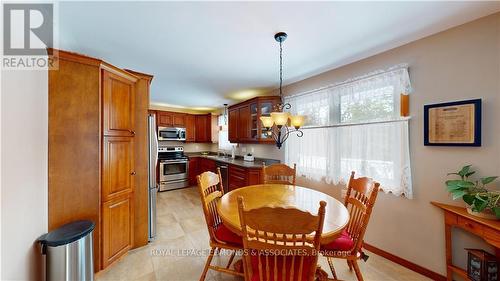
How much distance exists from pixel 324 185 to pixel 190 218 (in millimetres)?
2322

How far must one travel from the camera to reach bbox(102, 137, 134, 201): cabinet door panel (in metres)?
1.84

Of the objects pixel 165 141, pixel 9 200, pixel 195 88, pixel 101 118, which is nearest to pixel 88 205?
pixel 9 200

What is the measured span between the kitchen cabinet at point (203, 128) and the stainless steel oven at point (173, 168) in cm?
77

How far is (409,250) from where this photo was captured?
77.0 inches

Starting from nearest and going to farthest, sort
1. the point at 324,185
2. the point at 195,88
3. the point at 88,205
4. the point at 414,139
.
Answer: the point at 88,205 < the point at 414,139 < the point at 324,185 < the point at 195,88

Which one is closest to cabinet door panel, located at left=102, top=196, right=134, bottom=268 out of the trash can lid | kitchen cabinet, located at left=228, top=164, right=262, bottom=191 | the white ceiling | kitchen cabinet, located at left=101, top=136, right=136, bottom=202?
kitchen cabinet, located at left=101, top=136, right=136, bottom=202

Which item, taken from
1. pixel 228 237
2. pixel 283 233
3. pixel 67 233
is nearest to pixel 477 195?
pixel 283 233

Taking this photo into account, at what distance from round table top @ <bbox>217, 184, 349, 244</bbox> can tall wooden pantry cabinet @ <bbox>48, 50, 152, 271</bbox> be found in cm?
122

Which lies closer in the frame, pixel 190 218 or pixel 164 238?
pixel 164 238

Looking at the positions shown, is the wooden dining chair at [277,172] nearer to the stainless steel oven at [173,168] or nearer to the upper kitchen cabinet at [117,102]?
the upper kitchen cabinet at [117,102]

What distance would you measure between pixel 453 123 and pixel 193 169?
5306 mm

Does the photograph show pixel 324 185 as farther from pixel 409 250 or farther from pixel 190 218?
pixel 190 218

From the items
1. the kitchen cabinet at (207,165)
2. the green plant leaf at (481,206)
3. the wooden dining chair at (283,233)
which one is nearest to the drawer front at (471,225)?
the green plant leaf at (481,206)

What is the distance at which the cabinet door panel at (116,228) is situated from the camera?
1.83 m
